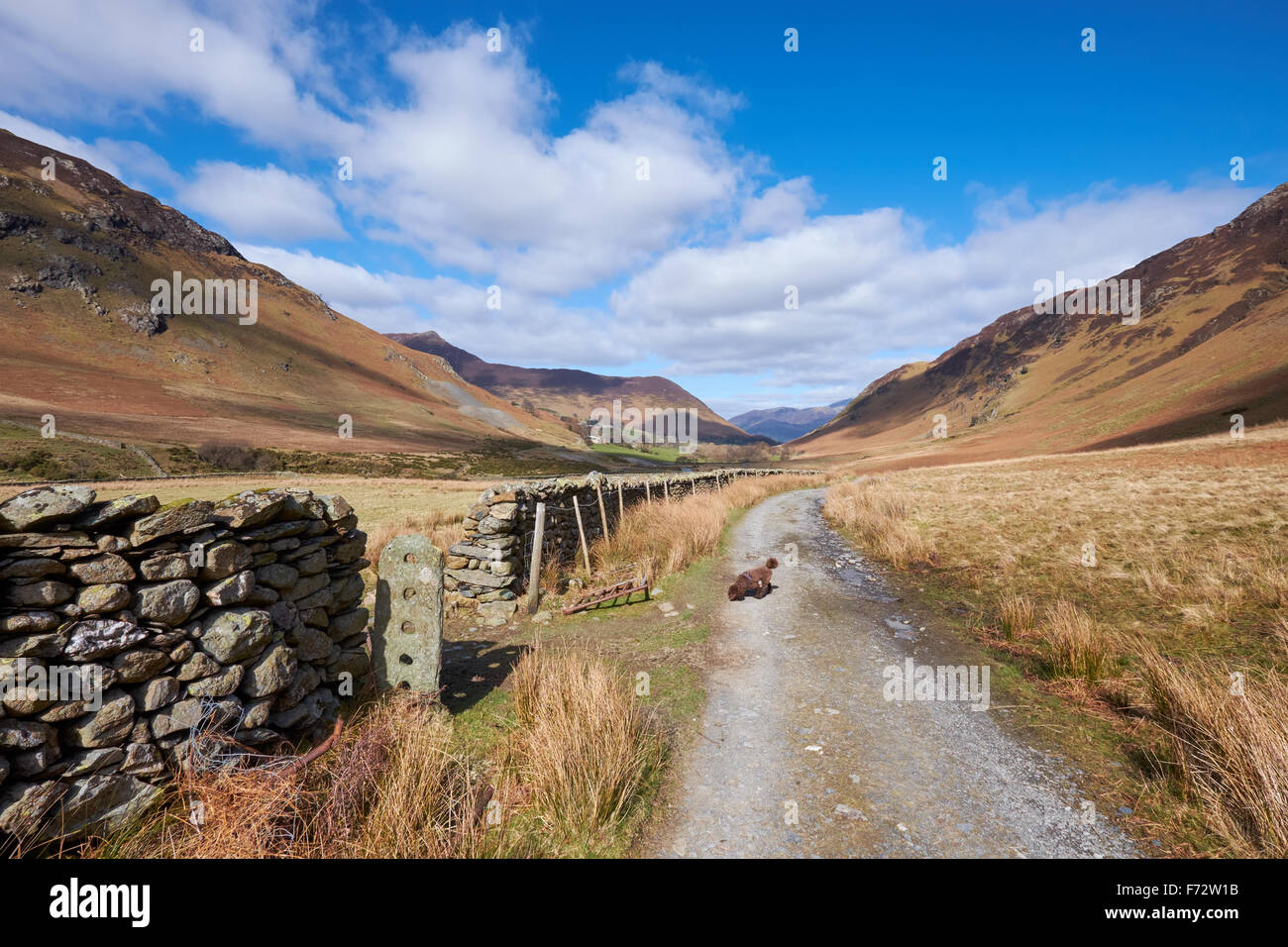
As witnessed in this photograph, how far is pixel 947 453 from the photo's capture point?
6256 centimetres

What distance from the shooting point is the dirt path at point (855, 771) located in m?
3.61

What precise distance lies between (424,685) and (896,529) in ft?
43.0

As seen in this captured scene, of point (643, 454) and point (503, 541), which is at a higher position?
point (643, 454)

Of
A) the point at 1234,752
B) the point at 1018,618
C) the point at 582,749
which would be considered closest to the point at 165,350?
the point at 582,749

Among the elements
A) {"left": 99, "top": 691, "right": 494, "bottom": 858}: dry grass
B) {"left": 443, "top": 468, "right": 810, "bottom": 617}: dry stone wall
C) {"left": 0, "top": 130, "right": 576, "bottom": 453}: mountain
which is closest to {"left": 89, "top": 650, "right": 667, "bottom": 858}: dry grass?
{"left": 99, "top": 691, "right": 494, "bottom": 858}: dry grass

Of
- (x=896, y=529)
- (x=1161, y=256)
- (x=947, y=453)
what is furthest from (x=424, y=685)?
(x=1161, y=256)

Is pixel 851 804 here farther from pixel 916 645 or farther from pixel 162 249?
pixel 162 249

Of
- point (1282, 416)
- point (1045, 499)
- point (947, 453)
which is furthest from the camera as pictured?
point (947, 453)

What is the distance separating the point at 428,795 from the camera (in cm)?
370

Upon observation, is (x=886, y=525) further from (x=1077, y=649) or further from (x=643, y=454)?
(x=643, y=454)

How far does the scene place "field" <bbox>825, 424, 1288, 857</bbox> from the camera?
3.70m

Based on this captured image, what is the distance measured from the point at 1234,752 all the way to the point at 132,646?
823cm

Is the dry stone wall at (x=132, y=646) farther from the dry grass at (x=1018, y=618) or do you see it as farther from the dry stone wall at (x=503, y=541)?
the dry grass at (x=1018, y=618)
